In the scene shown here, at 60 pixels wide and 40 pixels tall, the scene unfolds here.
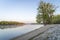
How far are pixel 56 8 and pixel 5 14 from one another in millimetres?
3844

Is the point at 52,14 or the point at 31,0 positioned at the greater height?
the point at 31,0

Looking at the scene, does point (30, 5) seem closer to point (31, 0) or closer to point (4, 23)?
point (31, 0)

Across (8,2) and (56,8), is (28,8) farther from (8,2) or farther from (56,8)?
(56,8)

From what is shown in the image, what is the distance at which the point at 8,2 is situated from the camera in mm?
5805

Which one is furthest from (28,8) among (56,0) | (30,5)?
(56,0)

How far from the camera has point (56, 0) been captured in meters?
7.59

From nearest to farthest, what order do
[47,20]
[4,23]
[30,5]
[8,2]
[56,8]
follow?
[8,2] → [30,5] → [4,23] → [56,8] → [47,20]

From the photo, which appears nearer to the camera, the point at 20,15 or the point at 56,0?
the point at 20,15

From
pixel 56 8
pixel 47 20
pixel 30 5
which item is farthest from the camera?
pixel 47 20

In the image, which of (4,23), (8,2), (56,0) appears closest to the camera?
(8,2)

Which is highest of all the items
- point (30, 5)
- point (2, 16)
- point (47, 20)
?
point (30, 5)

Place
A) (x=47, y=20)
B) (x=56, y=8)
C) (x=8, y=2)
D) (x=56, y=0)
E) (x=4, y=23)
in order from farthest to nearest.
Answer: (x=47, y=20) < (x=56, y=8) < (x=56, y=0) < (x=4, y=23) < (x=8, y=2)

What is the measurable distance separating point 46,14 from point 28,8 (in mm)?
3226

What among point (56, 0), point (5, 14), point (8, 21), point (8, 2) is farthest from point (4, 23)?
point (56, 0)
